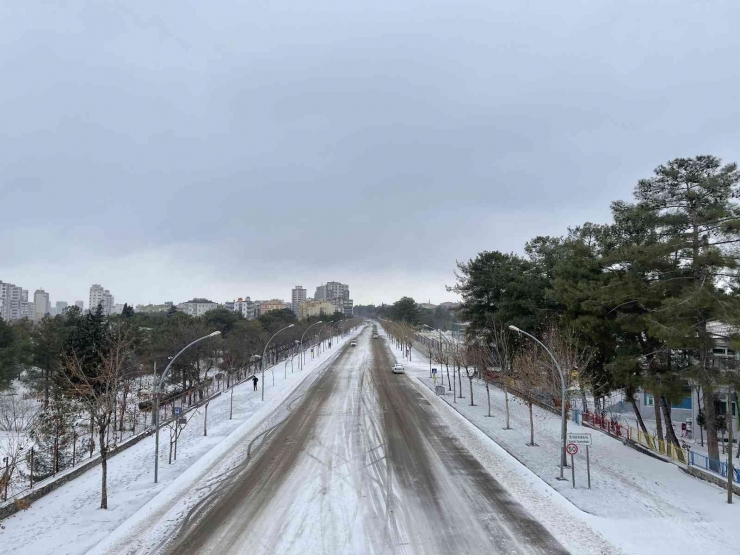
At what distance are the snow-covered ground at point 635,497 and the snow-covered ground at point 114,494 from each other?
12739mm

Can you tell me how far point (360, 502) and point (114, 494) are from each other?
8.52 metres

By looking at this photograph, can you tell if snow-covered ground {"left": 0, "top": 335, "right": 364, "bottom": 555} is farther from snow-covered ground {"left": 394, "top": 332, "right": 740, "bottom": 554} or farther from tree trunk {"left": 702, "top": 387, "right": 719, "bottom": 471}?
tree trunk {"left": 702, "top": 387, "right": 719, "bottom": 471}

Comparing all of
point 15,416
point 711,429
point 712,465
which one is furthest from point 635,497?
point 15,416

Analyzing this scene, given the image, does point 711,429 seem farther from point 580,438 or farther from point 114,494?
point 114,494

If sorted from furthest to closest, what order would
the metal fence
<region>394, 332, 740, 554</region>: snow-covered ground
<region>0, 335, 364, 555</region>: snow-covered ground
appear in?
the metal fence < <region>394, 332, 740, 554</region>: snow-covered ground < <region>0, 335, 364, 555</region>: snow-covered ground

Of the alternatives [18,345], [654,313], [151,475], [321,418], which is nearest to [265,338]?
[18,345]

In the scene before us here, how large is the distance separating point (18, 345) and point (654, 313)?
5288 cm

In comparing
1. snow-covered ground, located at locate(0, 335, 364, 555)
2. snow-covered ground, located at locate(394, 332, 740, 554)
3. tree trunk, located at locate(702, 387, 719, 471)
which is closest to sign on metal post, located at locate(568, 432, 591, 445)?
snow-covered ground, located at locate(394, 332, 740, 554)

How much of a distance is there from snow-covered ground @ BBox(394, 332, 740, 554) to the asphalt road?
2.28m

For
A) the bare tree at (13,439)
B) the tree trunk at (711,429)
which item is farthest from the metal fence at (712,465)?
the bare tree at (13,439)

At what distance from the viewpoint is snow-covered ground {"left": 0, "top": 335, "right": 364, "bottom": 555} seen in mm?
12289

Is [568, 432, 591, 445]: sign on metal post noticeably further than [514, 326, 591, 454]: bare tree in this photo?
No

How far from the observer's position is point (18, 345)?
44.4 metres

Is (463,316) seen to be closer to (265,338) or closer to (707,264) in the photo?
(707,264)
